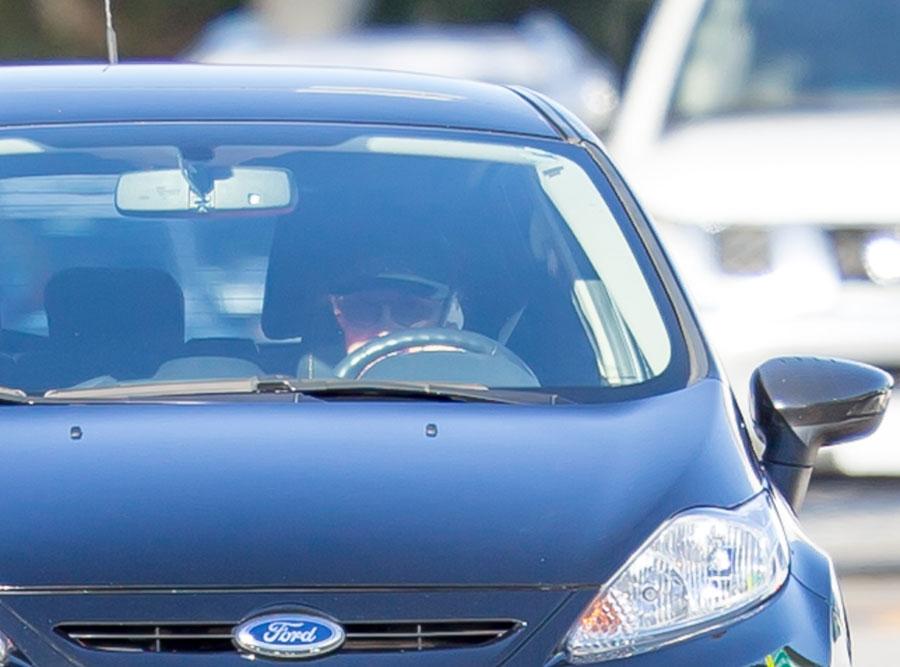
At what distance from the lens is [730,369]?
28.2 feet

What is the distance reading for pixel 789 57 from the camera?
977 centimetres

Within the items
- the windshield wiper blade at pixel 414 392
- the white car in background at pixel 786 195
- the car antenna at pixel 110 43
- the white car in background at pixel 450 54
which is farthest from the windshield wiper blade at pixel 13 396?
the white car in background at pixel 450 54

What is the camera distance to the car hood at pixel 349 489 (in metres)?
3.99

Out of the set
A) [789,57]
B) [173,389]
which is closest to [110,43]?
[173,389]

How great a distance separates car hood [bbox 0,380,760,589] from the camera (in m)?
3.99

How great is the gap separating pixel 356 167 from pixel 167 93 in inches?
16.7

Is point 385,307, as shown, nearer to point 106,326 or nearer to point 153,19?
point 106,326

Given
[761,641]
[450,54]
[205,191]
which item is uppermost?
[450,54]

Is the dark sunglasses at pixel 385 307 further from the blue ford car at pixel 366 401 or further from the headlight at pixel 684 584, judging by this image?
the headlight at pixel 684 584

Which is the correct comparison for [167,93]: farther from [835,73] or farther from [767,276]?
[835,73]

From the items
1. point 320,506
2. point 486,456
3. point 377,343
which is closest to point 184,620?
point 320,506

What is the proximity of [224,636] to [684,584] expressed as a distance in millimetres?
677

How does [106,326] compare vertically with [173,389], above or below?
above

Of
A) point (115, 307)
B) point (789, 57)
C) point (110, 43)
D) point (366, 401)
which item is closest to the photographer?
point (366, 401)
